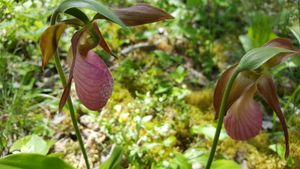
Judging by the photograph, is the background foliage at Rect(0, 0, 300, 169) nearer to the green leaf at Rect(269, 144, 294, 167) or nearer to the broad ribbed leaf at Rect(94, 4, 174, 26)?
the green leaf at Rect(269, 144, 294, 167)

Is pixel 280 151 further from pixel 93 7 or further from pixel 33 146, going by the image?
pixel 93 7

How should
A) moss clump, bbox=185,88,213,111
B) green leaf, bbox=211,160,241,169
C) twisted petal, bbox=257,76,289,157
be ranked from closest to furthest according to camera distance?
twisted petal, bbox=257,76,289,157 → green leaf, bbox=211,160,241,169 → moss clump, bbox=185,88,213,111

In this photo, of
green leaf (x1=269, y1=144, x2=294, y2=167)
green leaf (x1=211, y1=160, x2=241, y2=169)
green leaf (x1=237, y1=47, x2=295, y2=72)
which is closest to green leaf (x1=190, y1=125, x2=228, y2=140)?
green leaf (x1=269, y1=144, x2=294, y2=167)

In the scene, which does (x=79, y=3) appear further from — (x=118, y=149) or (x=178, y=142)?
(x=178, y=142)

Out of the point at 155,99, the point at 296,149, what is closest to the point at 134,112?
the point at 155,99

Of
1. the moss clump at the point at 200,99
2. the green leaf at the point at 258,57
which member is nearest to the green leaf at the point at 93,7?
the green leaf at the point at 258,57

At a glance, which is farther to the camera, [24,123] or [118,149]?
[24,123]
